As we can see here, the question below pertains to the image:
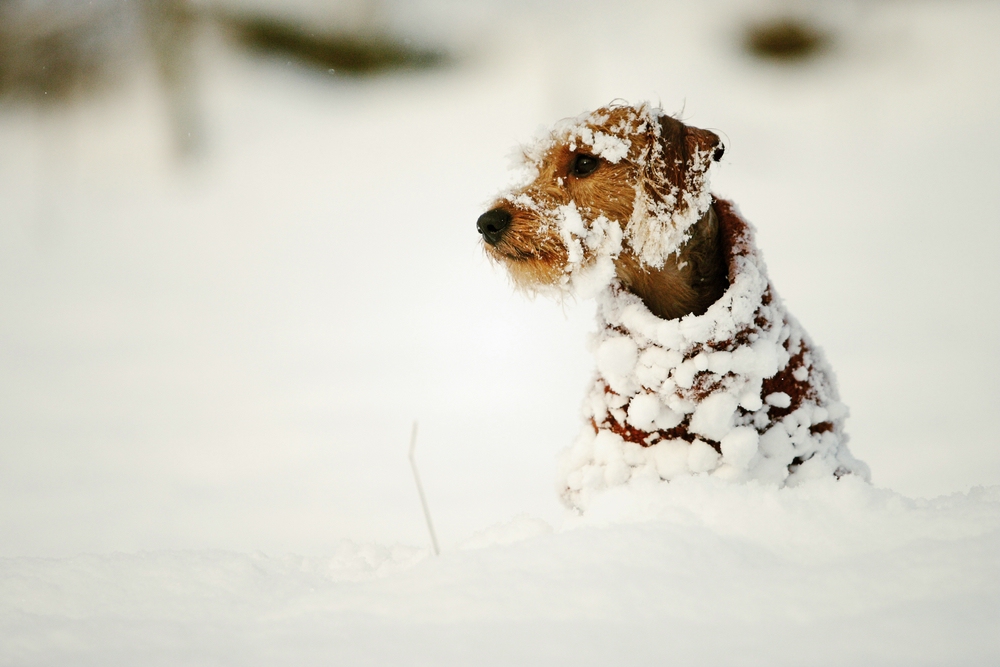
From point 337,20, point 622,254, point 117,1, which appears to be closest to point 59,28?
point 117,1

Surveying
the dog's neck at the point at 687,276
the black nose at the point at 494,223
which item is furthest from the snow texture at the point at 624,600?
the black nose at the point at 494,223

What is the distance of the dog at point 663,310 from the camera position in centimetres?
188

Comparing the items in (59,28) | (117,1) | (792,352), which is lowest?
(792,352)

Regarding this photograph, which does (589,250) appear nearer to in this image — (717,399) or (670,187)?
(670,187)

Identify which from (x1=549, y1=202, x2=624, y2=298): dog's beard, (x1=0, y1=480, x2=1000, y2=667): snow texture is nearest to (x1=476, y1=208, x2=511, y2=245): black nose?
(x1=549, y1=202, x2=624, y2=298): dog's beard

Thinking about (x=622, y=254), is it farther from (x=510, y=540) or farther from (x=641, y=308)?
(x=510, y=540)

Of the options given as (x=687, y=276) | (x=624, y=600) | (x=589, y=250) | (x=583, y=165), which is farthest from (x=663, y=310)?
(x=624, y=600)

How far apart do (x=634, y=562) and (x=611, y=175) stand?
1250mm

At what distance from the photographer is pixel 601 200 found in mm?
2109

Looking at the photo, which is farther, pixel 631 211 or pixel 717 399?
pixel 631 211

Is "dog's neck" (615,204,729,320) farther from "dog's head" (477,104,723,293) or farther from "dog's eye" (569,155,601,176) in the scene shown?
"dog's eye" (569,155,601,176)

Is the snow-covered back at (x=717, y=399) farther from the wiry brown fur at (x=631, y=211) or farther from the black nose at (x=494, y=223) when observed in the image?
the black nose at (x=494, y=223)

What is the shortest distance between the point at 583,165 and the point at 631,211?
0.21m

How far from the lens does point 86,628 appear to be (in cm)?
116
